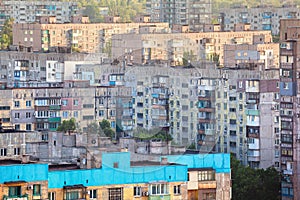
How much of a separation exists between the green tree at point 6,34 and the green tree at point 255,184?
1713 centimetres

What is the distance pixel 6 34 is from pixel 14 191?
2686 cm

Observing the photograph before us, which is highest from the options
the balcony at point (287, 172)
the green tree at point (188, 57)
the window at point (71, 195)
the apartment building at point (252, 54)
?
the green tree at point (188, 57)

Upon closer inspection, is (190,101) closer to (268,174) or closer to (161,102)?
(161,102)

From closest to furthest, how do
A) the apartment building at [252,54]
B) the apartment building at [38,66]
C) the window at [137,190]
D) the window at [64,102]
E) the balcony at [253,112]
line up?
the window at [137,190]
the balcony at [253,112]
the window at [64,102]
the apartment building at [38,66]
the apartment building at [252,54]

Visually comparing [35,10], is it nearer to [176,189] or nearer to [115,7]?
[115,7]

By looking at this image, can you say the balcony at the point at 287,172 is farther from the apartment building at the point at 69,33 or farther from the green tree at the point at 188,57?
the apartment building at the point at 69,33

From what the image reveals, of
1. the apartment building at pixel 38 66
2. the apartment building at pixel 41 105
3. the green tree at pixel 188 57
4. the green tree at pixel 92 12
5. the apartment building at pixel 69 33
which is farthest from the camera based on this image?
the green tree at pixel 92 12

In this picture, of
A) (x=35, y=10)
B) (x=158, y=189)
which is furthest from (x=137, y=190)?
(x=35, y=10)

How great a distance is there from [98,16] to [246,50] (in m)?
13.9

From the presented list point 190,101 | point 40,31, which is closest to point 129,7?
point 40,31

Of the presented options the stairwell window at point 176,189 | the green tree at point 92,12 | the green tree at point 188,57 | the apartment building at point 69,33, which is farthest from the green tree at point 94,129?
the green tree at point 92,12

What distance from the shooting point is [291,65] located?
1945cm

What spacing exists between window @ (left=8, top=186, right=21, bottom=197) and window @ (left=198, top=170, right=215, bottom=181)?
4.93 feet

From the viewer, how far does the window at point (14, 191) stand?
1174 centimetres
